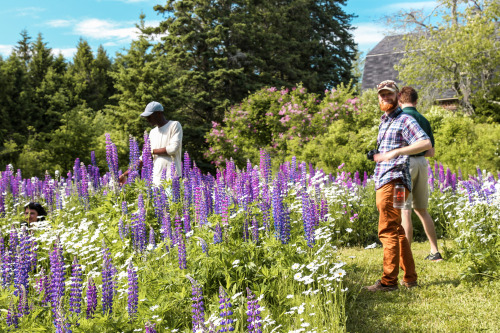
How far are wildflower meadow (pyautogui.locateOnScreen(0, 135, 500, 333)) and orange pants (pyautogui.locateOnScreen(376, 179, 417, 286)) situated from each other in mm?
527

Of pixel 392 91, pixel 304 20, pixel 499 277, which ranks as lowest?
pixel 499 277

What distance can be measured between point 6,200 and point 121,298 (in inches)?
206

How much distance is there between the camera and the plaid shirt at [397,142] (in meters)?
4.48

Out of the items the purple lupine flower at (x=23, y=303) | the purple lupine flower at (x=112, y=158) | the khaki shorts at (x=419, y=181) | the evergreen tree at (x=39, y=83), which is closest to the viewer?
the purple lupine flower at (x=23, y=303)

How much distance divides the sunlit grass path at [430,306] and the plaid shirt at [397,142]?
1150mm

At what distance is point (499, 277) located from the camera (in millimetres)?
4785

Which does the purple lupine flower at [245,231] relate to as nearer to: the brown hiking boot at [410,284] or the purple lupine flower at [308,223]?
the purple lupine flower at [308,223]

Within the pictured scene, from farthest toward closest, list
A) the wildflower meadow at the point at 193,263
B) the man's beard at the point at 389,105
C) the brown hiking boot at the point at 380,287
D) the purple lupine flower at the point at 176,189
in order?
the purple lupine flower at the point at 176,189
the brown hiking boot at the point at 380,287
the man's beard at the point at 389,105
the wildflower meadow at the point at 193,263

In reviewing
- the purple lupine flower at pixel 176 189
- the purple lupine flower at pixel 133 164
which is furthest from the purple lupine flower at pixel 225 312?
the purple lupine flower at pixel 133 164

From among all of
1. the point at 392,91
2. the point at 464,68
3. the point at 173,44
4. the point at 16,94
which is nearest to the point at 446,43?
the point at 464,68

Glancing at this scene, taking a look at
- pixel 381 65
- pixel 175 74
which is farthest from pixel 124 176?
pixel 381 65

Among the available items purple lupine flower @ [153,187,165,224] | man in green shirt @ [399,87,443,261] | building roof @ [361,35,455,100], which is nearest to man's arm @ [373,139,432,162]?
man in green shirt @ [399,87,443,261]

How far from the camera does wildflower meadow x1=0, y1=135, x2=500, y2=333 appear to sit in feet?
10.3

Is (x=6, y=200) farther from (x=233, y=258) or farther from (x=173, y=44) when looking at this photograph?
(x=173, y=44)
